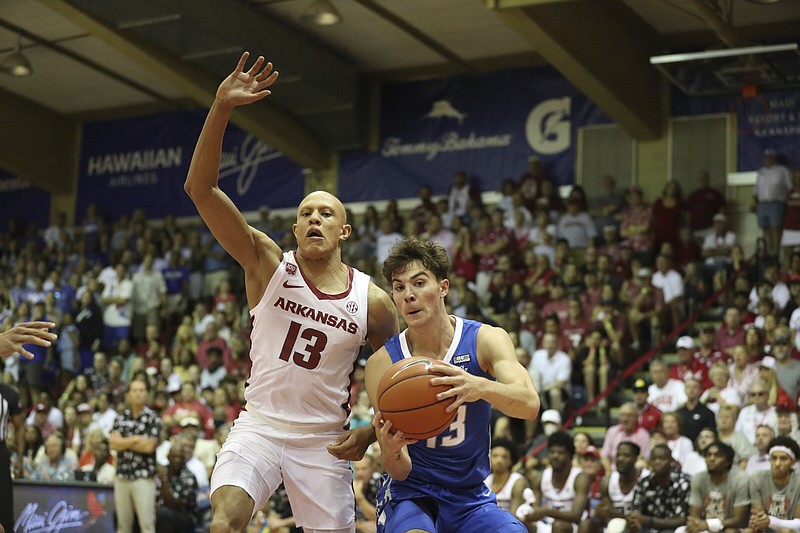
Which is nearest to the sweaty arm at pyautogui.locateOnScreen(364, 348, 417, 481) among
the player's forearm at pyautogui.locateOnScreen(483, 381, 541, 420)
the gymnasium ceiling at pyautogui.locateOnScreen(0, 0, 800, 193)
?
the player's forearm at pyautogui.locateOnScreen(483, 381, 541, 420)

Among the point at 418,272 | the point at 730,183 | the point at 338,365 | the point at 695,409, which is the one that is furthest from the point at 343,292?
the point at 730,183

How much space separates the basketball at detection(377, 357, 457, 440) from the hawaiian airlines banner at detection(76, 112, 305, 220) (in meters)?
17.8

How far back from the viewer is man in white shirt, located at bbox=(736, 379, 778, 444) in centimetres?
1174

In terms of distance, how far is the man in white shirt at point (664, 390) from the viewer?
1318 centimetres

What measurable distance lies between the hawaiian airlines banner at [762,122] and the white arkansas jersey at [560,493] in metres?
8.80

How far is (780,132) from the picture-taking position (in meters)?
18.0

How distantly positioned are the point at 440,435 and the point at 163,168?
20.2 m

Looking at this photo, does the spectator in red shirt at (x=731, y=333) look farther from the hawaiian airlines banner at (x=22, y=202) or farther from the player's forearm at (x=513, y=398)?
the hawaiian airlines banner at (x=22, y=202)

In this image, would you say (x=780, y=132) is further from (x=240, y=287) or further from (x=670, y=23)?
(x=240, y=287)

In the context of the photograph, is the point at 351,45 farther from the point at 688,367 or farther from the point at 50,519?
the point at 50,519

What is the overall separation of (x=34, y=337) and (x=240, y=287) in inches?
555

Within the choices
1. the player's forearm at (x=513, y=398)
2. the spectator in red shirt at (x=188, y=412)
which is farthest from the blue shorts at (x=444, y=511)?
the spectator in red shirt at (x=188, y=412)

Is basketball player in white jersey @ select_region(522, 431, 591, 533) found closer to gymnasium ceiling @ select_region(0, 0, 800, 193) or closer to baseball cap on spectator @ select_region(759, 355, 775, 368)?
baseball cap on spectator @ select_region(759, 355, 775, 368)

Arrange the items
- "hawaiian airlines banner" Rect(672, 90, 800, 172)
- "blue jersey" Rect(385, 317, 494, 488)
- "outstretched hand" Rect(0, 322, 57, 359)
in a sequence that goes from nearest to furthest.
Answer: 1. "blue jersey" Rect(385, 317, 494, 488)
2. "outstretched hand" Rect(0, 322, 57, 359)
3. "hawaiian airlines banner" Rect(672, 90, 800, 172)
